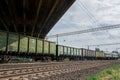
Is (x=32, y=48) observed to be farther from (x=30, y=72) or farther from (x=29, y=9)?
(x=30, y=72)

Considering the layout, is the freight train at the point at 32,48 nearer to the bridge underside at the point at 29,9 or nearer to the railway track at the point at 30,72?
the bridge underside at the point at 29,9

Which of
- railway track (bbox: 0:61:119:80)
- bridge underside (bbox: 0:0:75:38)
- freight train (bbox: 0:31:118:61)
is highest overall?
bridge underside (bbox: 0:0:75:38)

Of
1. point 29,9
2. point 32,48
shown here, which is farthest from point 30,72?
point 29,9

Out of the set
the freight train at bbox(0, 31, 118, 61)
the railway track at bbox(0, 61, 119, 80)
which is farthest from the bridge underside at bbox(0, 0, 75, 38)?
the railway track at bbox(0, 61, 119, 80)

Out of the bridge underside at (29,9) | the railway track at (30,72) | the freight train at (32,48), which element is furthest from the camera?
the bridge underside at (29,9)

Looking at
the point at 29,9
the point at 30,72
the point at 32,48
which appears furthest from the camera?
the point at 29,9

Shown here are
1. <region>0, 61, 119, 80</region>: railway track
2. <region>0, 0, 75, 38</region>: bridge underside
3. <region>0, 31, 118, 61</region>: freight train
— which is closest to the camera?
<region>0, 61, 119, 80</region>: railway track

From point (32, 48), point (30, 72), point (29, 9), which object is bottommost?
point (30, 72)

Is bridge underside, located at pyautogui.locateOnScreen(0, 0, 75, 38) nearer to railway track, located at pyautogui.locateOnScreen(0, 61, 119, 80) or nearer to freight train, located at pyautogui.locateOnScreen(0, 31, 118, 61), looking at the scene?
freight train, located at pyautogui.locateOnScreen(0, 31, 118, 61)

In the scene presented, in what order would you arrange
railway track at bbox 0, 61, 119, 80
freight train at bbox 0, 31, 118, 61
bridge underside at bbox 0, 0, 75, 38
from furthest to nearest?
1. bridge underside at bbox 0, 0, 75, 38
2. freight train at bbox 0, 31, 118, 61
3. railway track at bbox 0, 61, 119, 80

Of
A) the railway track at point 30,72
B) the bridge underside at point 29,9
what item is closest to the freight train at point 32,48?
the bridge underside at point 29,9

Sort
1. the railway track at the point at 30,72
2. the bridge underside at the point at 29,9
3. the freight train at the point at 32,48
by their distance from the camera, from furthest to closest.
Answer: the bridge underside at the point at 29,9 < the freight train at the point at 32,48 < the railway track at the point at 30,72

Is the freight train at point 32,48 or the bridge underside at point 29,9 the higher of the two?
the bridge underside at point 29,9

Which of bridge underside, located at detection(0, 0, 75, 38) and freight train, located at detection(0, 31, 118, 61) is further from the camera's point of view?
bridge underside, located at detection(0, 0, 75, 38)
